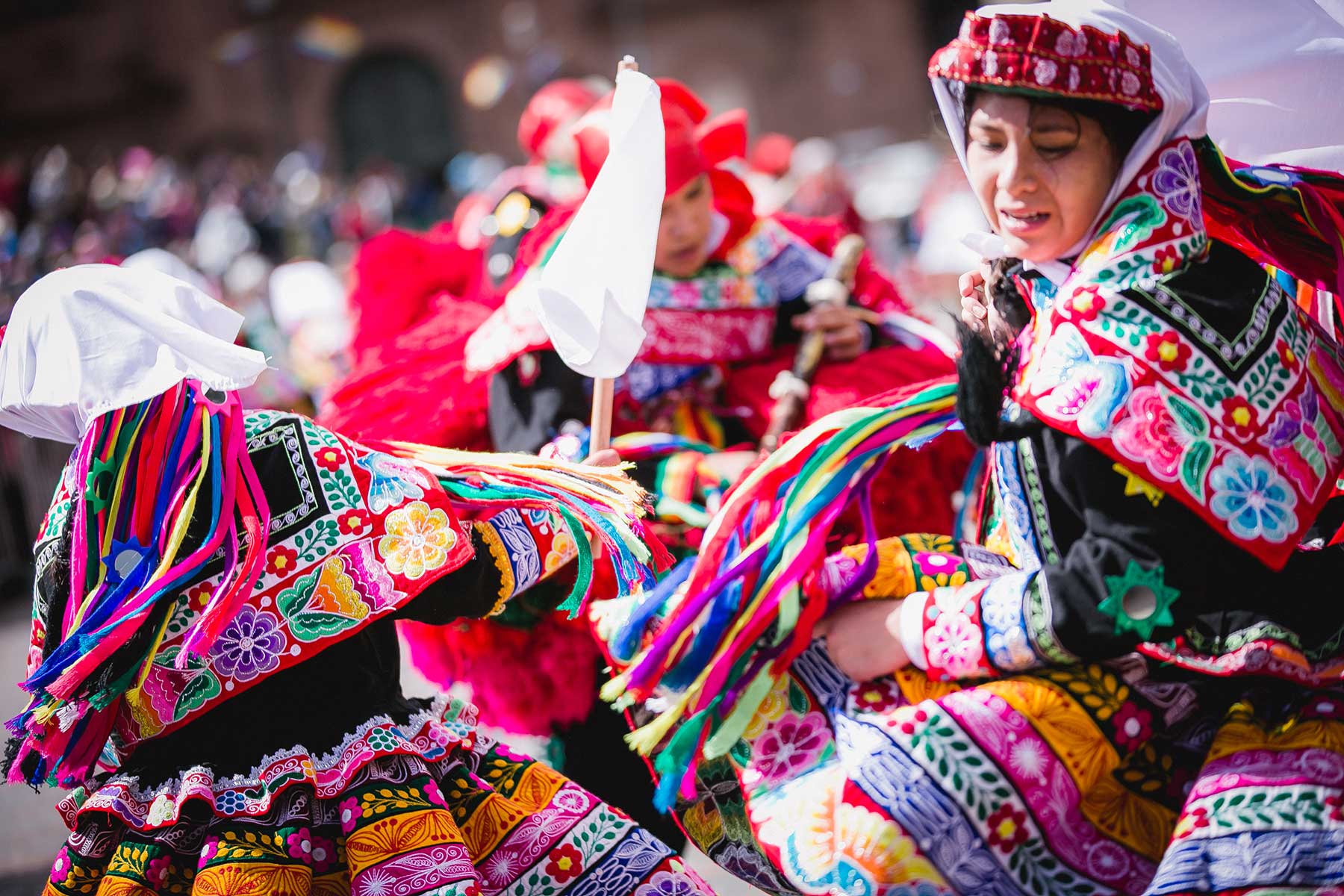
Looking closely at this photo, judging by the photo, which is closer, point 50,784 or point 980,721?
point 980,721

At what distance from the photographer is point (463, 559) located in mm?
2424

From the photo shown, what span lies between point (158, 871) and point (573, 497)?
898 mm

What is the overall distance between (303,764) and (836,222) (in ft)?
8.11

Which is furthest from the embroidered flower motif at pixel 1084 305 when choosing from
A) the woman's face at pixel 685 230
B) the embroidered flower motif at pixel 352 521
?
the woman's face at pixel 685 230

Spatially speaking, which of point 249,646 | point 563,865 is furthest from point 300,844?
point 563,865

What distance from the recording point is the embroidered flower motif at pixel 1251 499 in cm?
189

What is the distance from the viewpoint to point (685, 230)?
3.62 metres

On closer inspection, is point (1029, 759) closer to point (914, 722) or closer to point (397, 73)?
point (914, 722)

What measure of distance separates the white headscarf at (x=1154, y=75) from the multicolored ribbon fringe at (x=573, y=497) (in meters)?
0.91

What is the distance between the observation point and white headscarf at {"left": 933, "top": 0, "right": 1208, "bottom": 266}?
6.63 ft

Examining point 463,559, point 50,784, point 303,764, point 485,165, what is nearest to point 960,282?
point 463,559

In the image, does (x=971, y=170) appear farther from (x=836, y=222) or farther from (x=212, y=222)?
(x=212, y=222)

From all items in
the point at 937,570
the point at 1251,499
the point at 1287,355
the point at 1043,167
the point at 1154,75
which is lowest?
the point at 937,570

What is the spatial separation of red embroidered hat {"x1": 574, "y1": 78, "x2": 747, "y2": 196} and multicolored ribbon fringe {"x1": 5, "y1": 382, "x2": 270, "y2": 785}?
156 centimetres
